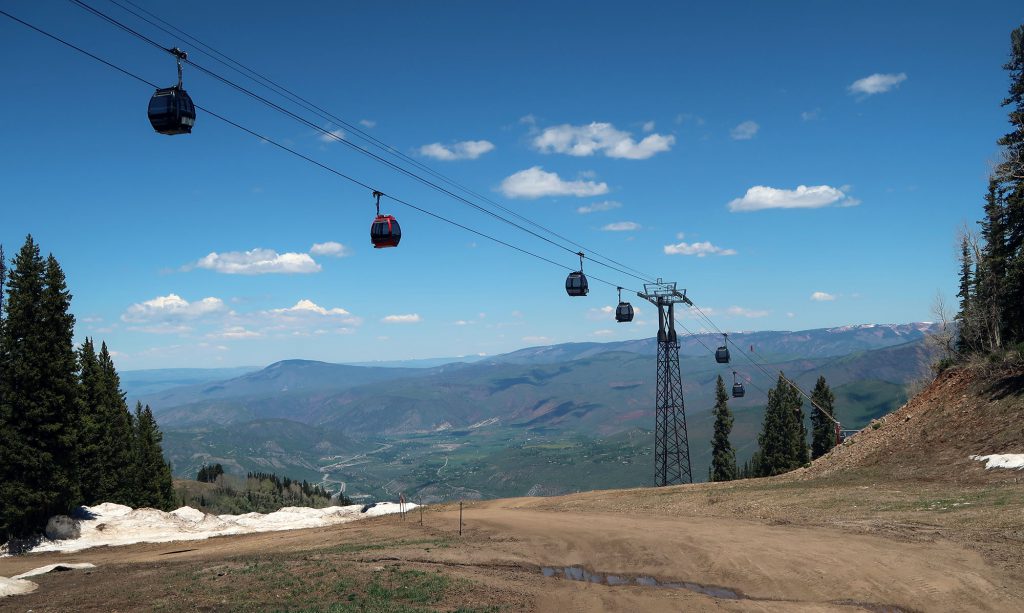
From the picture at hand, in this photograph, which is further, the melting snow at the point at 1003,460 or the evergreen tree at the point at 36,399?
the evergreen tree at the point at 36,399

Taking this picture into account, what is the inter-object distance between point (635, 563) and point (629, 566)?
44cm

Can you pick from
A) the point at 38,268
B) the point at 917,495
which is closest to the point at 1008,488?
the point at 917,495

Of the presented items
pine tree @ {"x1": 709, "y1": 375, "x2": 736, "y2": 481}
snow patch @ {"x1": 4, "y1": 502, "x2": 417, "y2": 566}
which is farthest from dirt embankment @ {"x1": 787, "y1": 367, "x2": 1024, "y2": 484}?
pine tree @ {"x1": 709, "y1": 375, "x2": 736, "y2": 481}

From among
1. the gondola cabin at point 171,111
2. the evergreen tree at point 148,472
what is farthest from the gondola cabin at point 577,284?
the evergreen tree at point 148,472

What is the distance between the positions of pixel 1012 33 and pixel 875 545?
49.9 meters

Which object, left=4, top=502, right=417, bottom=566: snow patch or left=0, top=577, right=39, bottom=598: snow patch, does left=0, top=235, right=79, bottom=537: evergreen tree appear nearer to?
left=4, top=502, right=417, bottom=566: snow patch

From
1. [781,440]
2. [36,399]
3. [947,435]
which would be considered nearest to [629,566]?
[947,435]

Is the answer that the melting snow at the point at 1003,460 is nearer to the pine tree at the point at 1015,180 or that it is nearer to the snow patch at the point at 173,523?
the pine tree at the point at 1015,180

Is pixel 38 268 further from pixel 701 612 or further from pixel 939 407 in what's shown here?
pixel 939 407

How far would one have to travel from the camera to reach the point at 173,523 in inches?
1909

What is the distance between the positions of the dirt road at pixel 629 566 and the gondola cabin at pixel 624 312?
2798 cm

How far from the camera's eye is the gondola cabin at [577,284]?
5072cm

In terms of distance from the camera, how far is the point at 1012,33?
5381cm

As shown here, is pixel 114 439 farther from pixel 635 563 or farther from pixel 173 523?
pixel 635 563
